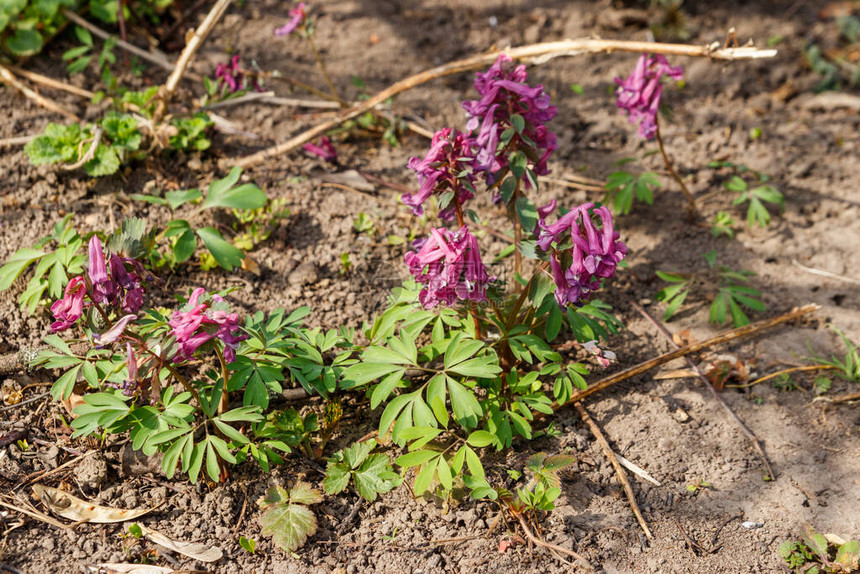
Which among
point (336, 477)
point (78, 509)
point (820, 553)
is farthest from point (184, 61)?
point (820, 553)

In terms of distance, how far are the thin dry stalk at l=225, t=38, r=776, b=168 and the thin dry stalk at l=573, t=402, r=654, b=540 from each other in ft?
7.03

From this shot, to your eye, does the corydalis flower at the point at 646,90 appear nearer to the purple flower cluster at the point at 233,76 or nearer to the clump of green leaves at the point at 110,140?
the purple flower cluster at the point at 233,76

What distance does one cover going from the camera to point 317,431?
3156 mm

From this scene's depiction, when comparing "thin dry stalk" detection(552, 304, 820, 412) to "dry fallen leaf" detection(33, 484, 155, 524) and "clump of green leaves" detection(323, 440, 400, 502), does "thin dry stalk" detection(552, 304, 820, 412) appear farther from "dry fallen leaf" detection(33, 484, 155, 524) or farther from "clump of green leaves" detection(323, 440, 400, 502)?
"dry fallen leaf" detection(33, 484, 155, 524)

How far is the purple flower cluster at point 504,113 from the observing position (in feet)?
9.82

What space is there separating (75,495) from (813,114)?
5.75 metres

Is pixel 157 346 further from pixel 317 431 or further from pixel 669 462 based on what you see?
pixel 669 462

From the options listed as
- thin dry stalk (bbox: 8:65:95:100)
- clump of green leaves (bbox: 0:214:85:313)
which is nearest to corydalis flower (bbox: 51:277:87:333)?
clump of green leaves (bbox: 0:214:85:313)

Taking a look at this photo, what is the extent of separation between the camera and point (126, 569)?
2.54 metres

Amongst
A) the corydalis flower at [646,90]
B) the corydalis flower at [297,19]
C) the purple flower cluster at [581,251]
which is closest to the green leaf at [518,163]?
the purple flower cluster at [581,251]

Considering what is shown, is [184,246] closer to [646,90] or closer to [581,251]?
[581,251]

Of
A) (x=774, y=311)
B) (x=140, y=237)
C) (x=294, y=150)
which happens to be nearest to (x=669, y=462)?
(x=774, y=311)

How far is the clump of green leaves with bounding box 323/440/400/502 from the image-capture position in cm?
283

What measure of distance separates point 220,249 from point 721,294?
8.93ft
